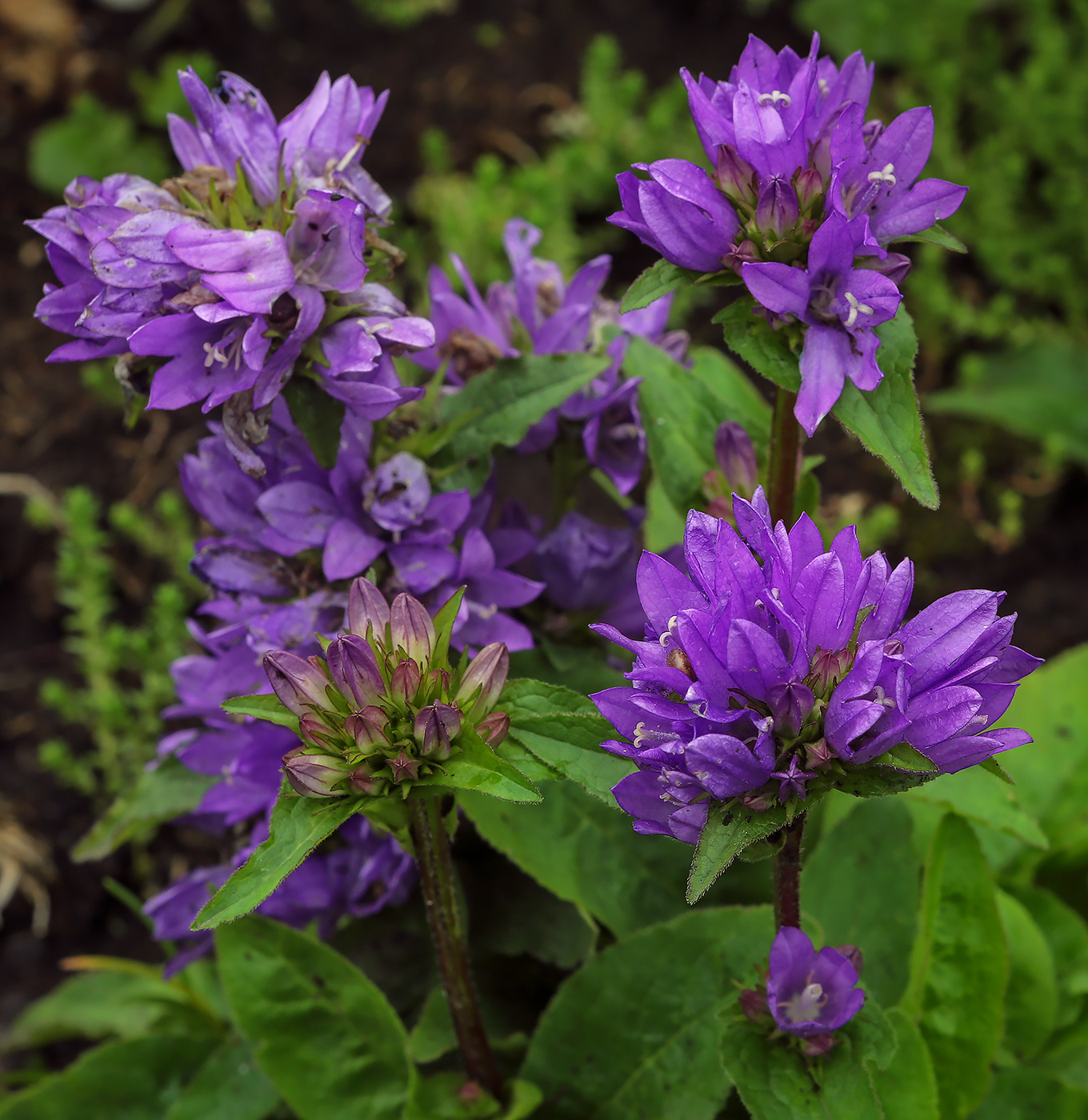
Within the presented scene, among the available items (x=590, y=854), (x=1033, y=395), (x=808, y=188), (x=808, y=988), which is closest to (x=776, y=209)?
(x=808, y=188)

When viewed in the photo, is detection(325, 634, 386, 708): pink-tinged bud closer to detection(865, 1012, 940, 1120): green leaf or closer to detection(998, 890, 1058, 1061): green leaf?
detection(865, 1012, 940, 1120): green leaf

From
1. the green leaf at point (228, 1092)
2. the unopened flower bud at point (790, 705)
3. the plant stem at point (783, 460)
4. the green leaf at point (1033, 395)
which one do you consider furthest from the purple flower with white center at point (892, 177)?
the green leaf at point (1033, 395)

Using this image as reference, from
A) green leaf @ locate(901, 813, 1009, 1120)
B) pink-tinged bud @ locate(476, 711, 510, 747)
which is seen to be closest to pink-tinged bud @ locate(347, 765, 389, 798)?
pink-tinged bud @ locate(476, 711, 510, 747)

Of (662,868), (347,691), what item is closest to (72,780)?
(662,868)

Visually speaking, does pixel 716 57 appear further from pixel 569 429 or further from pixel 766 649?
pixel 766 649

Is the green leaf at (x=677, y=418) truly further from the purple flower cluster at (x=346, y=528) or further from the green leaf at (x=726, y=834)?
the green leaf at (x=726, y=834)

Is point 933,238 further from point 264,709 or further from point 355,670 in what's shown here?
point 264,709
